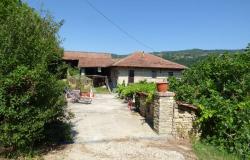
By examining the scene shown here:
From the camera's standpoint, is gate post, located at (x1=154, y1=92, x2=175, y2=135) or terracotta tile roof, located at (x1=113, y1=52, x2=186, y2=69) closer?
gate post, located at (x1=154, y1=92, x2=175, y2=135)

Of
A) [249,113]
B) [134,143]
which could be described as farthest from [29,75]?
[249,113]

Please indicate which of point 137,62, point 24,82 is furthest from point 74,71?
point 24,82

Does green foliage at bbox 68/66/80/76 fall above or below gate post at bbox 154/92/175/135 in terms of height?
above

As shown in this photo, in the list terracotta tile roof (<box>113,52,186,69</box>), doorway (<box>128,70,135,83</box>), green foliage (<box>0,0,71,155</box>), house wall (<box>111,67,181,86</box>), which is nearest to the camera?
green foliage (<box>0,0,71,155</box>)

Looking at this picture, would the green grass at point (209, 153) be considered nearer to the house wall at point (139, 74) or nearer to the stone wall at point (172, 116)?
the stone wall at point (172, 116)

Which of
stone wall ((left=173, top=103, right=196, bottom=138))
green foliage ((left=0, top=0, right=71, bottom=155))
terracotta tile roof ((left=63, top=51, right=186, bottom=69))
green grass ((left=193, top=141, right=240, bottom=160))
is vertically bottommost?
green grass ((left=193, top=141, right=240, bottom=160))

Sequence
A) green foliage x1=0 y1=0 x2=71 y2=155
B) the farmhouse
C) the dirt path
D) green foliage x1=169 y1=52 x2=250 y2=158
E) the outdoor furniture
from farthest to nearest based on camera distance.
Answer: the farmhouse
the outdoor furniture
green foliage x1=169 y1=52 x2=250 y2=158
the dirt path
green foliage x1=0 y1=0 x2=71 y2=155

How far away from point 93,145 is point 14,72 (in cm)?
339

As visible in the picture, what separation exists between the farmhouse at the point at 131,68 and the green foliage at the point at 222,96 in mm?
24193

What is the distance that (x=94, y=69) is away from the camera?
1769 inches

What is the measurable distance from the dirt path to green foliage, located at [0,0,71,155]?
109 cm

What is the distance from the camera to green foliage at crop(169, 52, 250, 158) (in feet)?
34.0

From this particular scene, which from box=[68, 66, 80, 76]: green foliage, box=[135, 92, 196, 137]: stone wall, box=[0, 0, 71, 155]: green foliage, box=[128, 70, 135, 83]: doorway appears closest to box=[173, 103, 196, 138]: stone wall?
box=[135, 92, 196, 137]: stone wall

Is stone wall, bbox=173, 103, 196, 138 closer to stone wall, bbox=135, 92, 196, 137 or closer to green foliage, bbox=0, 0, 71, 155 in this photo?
stone wall, bbox=135, 92, 196, 137
